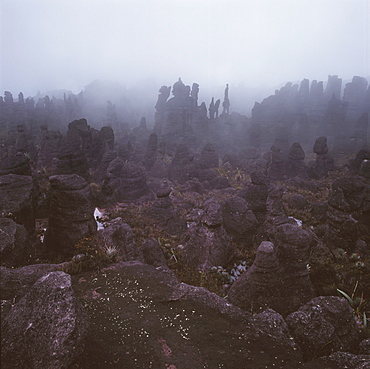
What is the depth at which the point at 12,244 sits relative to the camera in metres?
9.63

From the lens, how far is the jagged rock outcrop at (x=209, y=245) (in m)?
13.9

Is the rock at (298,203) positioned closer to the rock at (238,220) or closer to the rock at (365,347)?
the rock at (238,220)

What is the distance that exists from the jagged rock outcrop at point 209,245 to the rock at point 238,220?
10.1 feet

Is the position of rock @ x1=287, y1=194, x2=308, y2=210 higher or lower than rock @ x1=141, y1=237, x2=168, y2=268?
lower

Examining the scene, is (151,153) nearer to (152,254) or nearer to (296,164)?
(296,164)

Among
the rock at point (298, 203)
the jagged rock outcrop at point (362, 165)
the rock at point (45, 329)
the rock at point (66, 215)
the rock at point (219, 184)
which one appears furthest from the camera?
the rock at point (219, 184)

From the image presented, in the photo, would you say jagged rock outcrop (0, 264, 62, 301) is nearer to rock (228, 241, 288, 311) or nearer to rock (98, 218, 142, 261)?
rock (98, 218, 142, 261)

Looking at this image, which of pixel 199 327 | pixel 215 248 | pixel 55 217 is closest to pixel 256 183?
pixel 215 248

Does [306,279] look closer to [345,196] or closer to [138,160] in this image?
[345,196]

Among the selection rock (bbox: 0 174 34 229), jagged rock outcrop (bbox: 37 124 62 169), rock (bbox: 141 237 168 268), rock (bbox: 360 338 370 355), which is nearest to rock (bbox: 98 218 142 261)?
rock (bbox: 141 237 168 268)

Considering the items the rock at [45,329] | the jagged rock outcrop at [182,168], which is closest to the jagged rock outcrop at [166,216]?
the jagged rock outcrop at [182,168]

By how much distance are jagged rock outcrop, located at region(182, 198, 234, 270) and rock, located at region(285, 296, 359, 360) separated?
7140 mm

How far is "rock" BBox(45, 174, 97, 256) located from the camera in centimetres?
1338

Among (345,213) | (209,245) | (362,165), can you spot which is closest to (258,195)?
(345,213)
